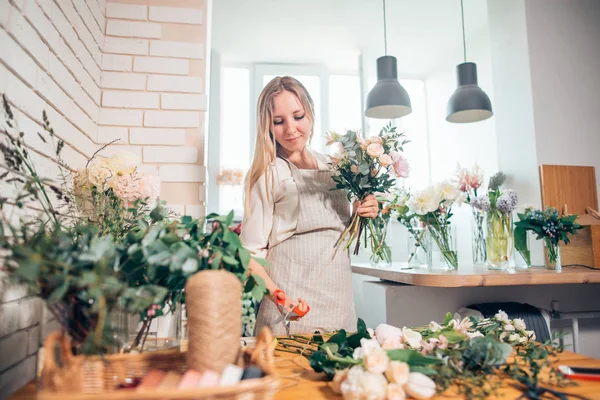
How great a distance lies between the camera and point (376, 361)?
0.63 metres

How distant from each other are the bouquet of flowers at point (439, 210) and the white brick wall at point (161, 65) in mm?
1239

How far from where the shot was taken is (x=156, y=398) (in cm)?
49

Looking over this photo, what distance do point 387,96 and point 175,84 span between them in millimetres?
1716

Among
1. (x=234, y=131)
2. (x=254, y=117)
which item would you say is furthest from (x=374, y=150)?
(x=234, y=131)

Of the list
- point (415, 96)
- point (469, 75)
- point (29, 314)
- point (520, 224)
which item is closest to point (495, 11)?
point (469, 75)

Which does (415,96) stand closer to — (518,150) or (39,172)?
(518,150)

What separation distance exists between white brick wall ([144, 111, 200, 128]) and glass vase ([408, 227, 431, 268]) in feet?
4.20

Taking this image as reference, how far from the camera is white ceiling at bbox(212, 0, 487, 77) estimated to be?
3809mm

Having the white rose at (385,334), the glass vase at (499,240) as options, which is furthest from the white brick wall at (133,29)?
the glass vase at (499,240)

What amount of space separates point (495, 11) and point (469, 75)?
1.77 ft

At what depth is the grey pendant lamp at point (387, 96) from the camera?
9.51 feet

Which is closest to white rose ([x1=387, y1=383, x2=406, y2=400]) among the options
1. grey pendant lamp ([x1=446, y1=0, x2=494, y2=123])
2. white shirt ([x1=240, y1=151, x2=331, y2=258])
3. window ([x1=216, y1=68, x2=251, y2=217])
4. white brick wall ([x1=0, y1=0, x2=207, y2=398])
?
white shirt ([x1=240, y1=151, x2=331, y2=258])

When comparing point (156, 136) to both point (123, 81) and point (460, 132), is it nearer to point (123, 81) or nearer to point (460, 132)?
point (123, 81)

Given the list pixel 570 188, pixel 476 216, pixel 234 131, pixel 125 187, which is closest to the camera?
pixel 125 187
